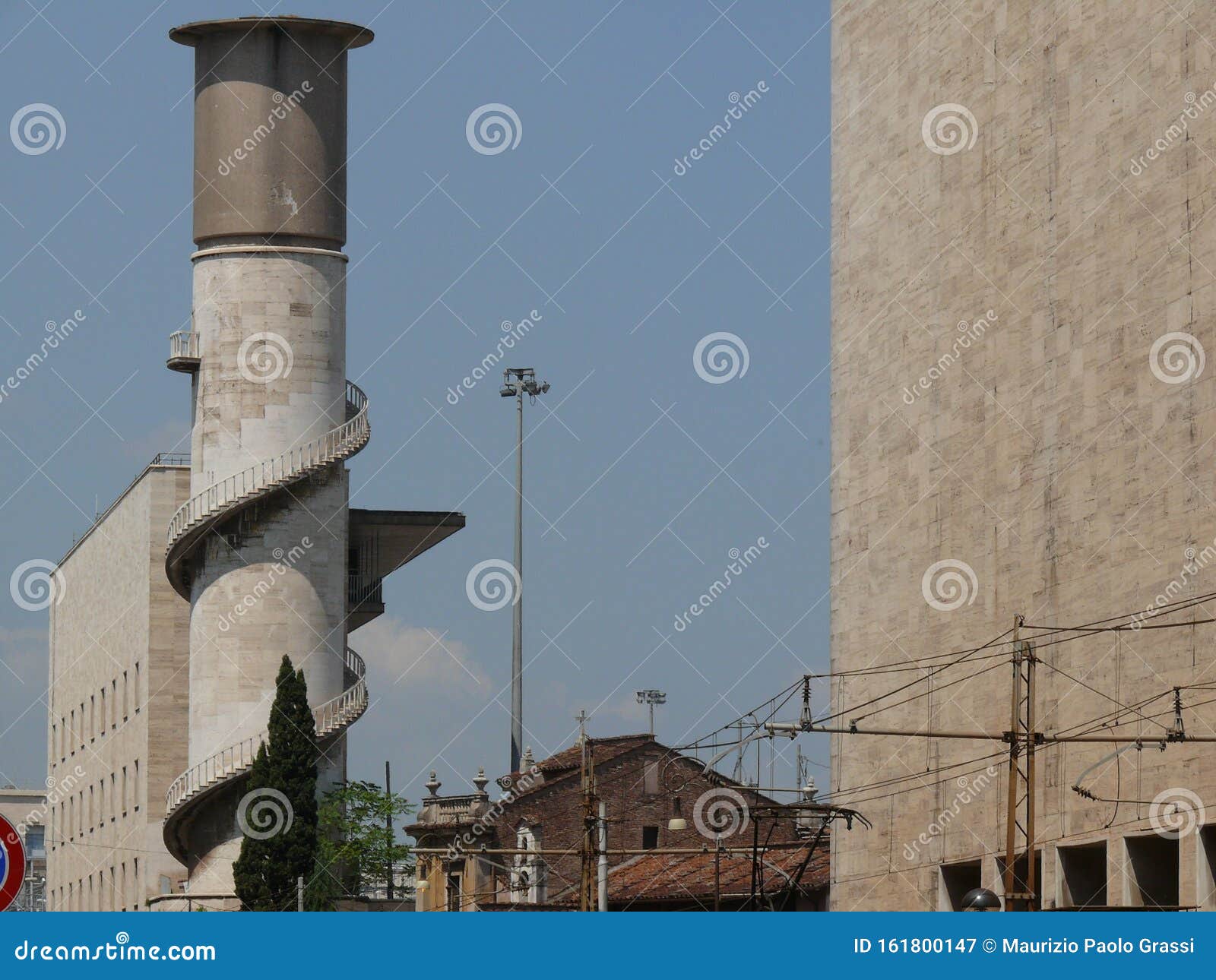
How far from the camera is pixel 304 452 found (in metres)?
61.3

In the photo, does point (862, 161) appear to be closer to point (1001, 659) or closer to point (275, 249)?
point (1001, 659)

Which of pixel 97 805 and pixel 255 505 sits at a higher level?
pixel 255 505

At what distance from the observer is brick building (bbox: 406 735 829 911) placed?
59.9 metres

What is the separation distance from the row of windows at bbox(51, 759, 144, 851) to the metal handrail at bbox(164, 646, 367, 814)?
12264mm
